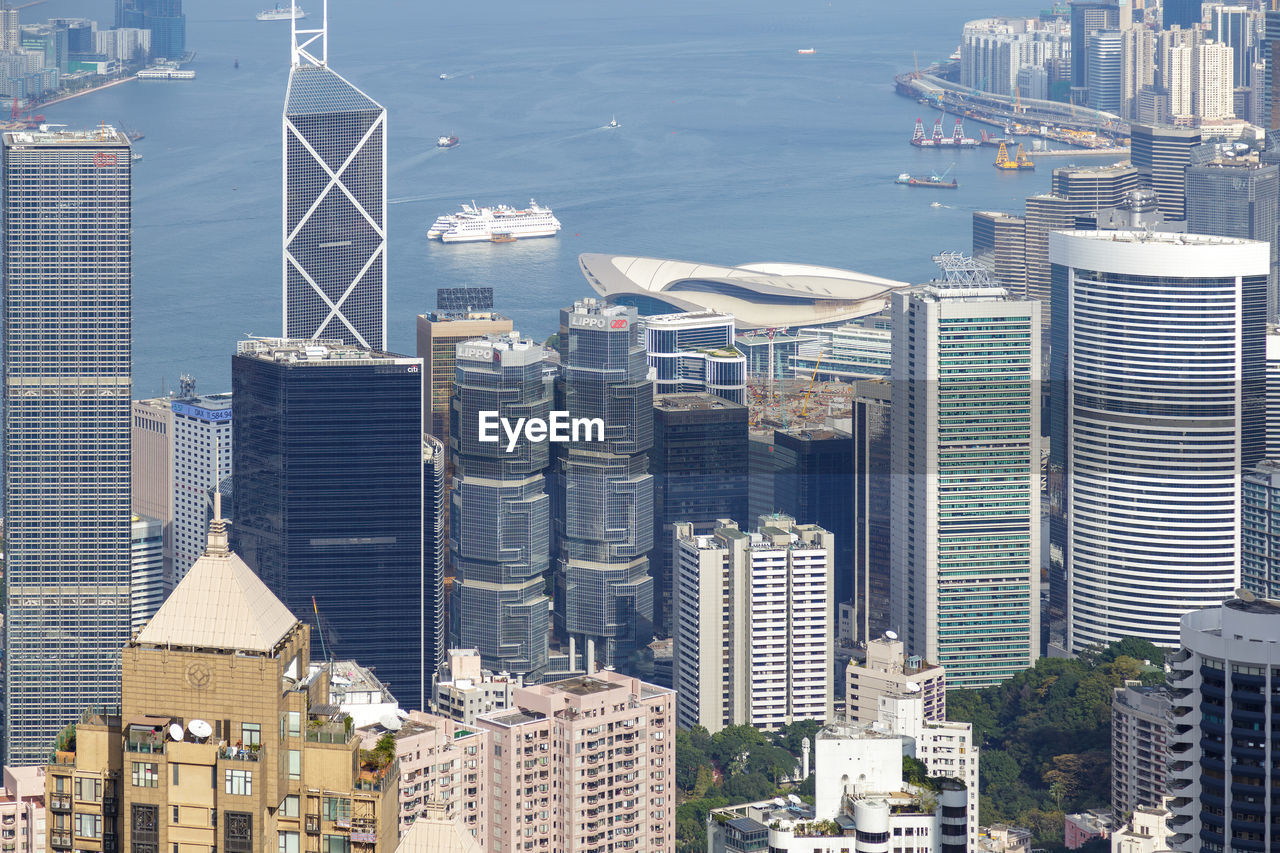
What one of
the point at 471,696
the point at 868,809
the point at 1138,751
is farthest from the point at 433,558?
the point at 868,809

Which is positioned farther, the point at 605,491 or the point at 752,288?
the point at 752,288

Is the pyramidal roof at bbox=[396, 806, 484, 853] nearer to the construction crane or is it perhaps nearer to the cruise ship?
the construction crane

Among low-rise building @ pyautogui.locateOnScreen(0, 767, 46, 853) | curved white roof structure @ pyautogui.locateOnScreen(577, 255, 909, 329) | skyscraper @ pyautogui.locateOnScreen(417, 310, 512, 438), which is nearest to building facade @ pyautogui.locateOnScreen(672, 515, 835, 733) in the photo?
skyscraper @ pyautogui.locateOnScreen(417, 310, 512, 438)

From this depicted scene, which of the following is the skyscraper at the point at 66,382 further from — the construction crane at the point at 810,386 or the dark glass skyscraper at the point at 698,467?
the construction crane at the point at 810,386

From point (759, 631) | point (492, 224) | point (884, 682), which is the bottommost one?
point (759, 631)

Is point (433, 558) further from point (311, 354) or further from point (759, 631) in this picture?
point (759, 631)

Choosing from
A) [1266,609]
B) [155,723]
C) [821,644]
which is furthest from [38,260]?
[155,723]

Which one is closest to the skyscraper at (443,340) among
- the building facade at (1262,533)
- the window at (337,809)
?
the building facade at (1262,533)
